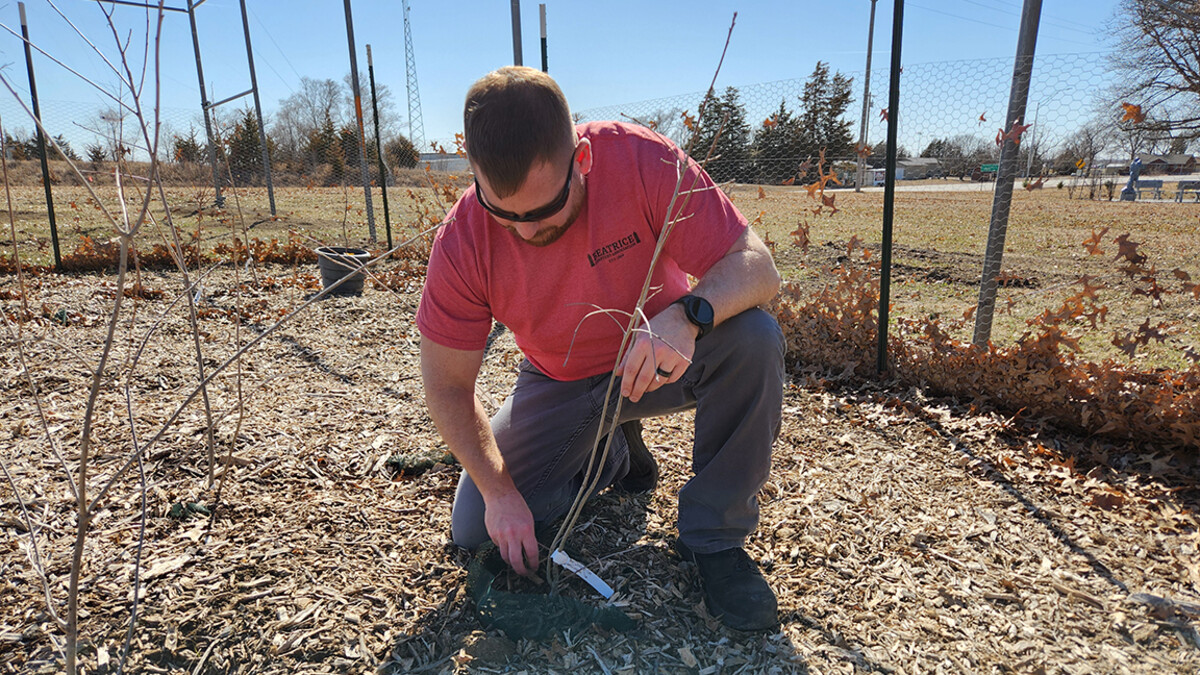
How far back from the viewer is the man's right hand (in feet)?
5.27

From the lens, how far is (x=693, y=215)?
5.60ft

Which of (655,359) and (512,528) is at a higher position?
(655,359)

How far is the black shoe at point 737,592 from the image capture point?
158 cm

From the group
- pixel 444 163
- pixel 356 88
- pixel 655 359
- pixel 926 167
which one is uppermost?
pixel 356 88

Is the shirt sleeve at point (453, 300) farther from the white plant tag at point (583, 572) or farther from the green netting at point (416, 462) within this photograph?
the green netting at point (416, 462)

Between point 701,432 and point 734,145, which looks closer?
point 701,432

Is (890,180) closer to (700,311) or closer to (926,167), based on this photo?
A: (700,311)

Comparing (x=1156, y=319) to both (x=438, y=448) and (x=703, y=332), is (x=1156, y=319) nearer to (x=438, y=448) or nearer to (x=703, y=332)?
(x=703, y=332)

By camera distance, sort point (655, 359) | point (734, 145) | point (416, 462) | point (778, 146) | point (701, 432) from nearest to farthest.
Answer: point (655, 359), point (701, 432), point (416, 462), point (778, 146), point (734, 145)

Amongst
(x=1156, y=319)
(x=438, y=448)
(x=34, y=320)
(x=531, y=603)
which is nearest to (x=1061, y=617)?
(x=531, y=603)

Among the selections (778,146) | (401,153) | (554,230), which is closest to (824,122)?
(778,146)

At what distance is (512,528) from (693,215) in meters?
0.93

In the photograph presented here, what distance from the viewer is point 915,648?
5.13ft

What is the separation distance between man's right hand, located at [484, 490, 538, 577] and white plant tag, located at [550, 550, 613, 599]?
0.07 meters
